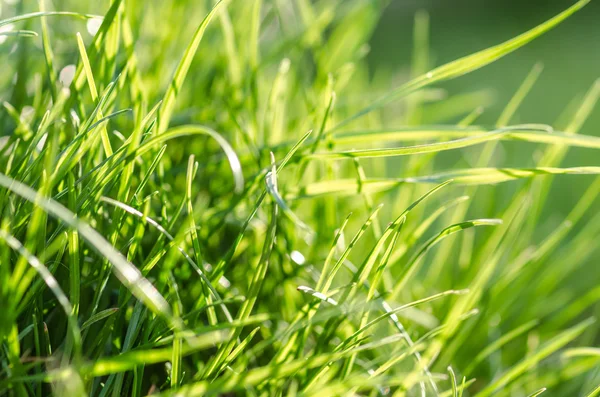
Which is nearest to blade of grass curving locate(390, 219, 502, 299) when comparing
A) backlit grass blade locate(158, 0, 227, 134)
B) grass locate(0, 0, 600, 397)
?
grass locate(0, 0, 600, 397)

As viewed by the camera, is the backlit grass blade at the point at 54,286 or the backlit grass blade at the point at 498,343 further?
the backlit grass blade at the point at 498,343

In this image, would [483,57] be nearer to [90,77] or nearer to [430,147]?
[430,147]

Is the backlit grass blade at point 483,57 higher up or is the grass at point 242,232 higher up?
the backlit grass blade at point 483,57

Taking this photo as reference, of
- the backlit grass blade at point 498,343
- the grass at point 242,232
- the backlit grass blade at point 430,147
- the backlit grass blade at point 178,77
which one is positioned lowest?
the backlit grass blade at point 498,343

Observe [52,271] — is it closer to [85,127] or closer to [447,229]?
[85,127]

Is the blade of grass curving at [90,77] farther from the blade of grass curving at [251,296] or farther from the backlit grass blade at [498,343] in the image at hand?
the backlit grass blade at [498,343]

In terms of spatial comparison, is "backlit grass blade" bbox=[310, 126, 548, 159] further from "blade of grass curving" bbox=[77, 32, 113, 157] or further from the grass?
"blade of grass curving" bbox=[77, 32, 113, 157]

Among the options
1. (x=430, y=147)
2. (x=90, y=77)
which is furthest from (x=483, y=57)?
(x=90, y=77)

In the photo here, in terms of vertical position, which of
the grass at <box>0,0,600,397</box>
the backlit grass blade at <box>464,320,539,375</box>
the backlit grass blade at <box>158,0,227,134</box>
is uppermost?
the backlit grass blade at <box>158,0,227,134</box>

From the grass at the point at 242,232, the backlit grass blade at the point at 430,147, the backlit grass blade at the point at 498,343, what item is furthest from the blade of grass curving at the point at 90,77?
the backlit grass blade at the point at 498,343
